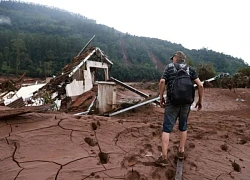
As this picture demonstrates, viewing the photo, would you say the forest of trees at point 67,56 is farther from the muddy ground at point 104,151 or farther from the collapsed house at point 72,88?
the muddy ground at point 104,151

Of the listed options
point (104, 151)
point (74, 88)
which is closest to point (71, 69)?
point (74, 88)

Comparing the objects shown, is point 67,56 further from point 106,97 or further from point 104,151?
point 104,151

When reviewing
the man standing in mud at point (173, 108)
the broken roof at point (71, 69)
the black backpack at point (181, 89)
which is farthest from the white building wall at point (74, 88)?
the black backpack at point (181, 89)

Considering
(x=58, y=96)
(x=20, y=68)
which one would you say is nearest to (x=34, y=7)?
(x=20, y=68)

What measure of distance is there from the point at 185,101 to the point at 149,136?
51.9 inches

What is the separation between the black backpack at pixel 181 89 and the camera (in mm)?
3133

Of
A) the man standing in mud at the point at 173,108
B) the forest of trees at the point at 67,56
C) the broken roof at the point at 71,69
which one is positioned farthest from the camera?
the forest of trees at the point at 67,56

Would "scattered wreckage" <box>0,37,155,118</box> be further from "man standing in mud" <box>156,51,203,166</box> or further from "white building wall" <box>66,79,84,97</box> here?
"man standing in mud" <box>156,51,203,166</box>

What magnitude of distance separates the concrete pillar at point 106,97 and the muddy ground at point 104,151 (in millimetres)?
2817

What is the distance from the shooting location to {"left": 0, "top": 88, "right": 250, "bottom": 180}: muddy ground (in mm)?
2805

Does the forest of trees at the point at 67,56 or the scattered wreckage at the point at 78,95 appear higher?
the forest of trees at the point at 67,56

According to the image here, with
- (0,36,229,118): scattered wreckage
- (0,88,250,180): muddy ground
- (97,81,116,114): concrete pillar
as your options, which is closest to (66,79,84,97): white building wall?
(0,36,229,118): scattered wreckage

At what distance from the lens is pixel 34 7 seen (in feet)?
472

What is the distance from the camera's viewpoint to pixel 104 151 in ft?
11.1
